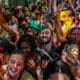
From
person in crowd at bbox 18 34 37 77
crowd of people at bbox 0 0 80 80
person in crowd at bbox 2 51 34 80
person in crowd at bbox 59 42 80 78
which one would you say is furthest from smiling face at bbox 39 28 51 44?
person in crowd at bbox 2 51 34 80

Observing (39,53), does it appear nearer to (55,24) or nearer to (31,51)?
(31,51)

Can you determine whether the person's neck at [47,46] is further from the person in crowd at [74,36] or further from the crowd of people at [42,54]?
the person in crowd at [74,36]

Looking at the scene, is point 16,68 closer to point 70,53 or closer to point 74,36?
point 70,53

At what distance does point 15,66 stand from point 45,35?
149 cm

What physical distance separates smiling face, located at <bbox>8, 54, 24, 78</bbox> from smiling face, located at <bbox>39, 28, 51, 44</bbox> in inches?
49.5

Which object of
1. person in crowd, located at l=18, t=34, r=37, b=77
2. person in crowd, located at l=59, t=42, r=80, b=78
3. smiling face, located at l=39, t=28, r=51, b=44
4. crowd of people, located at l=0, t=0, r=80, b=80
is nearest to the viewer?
crowd of people, located at l=0, t=0, r=80, b=80

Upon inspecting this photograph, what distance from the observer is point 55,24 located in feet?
19.3

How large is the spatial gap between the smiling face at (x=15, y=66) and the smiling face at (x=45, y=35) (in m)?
1.26

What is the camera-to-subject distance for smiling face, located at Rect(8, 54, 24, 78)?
379cm

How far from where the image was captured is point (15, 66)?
3814 millimetres

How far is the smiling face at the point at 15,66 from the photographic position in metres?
3.79

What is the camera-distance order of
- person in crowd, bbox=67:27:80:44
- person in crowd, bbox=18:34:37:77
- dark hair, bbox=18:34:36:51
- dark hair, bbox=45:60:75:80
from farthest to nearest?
person in crowd, bbox=67:27:80:44 → dark hair, bbox=18:34:36:51 → person in crowd, bbox=18:34:37:77 → dark hair, bbox=45:60:75:80

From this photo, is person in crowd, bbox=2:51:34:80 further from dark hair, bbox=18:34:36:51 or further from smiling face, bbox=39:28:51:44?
smiling face, bbox=39:28:51:44

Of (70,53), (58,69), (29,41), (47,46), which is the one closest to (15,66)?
→ (70,53)
